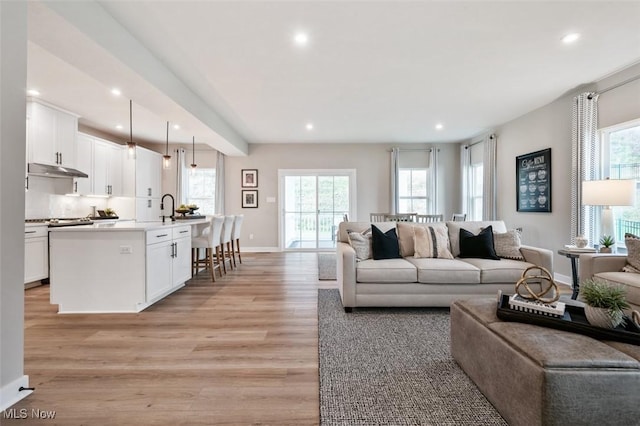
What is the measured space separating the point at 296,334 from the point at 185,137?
5611 mm

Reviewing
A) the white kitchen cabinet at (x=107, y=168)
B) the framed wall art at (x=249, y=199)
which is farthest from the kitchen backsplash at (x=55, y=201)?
the framed wall art at (x=249, y=199)

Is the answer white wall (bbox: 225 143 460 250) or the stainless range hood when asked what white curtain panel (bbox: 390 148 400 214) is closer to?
white wall (bbox: 225 143 460 250)

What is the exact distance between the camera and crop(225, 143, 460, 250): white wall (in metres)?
7.11

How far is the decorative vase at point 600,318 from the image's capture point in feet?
4.70

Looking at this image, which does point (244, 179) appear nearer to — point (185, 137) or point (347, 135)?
point (185, 137)

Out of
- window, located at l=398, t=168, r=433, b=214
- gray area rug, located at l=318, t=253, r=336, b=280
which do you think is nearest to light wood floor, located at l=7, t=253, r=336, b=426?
gray area rug, located at l=318, t=253, r=336, b=280

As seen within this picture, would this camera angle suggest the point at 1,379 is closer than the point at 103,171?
Yes

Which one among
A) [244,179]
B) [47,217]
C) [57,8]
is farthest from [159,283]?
[244,179]

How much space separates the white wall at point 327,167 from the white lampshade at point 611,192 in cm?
400

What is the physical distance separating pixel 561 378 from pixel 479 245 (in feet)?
7.64

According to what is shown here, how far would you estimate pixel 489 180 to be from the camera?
5.72m

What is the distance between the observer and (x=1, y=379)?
5.01 ft

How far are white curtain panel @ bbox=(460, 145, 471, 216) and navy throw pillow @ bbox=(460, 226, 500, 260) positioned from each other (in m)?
3.61

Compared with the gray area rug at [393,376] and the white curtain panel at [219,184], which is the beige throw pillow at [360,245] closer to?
the gray area rug at [393,376]
